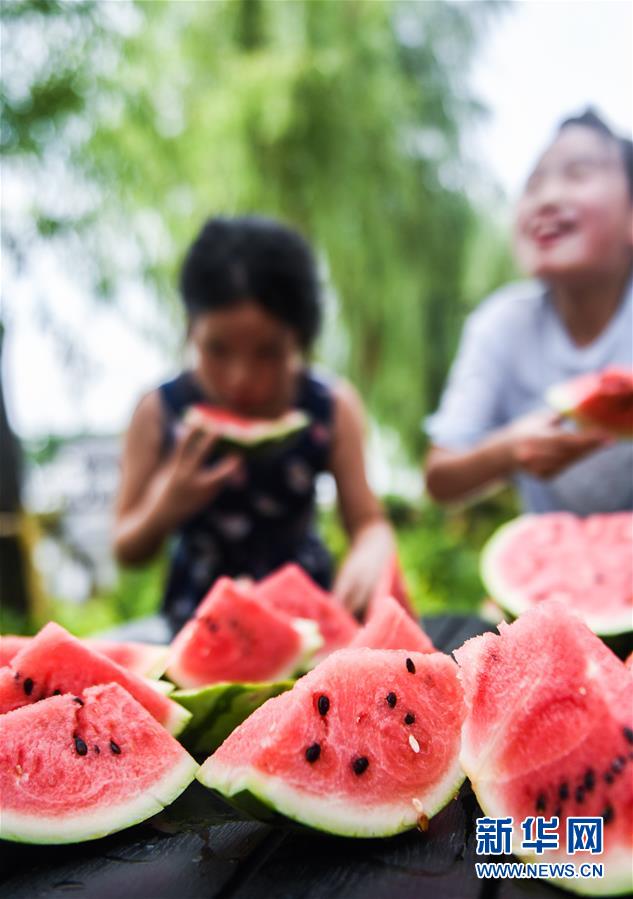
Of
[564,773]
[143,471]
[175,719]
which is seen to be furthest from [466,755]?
[143,471]

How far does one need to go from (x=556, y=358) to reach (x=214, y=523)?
4.35 ft

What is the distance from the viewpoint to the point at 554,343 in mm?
2566

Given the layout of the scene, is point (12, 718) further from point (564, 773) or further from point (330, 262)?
point (330, 262)

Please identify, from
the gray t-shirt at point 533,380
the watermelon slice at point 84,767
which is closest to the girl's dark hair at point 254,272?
the gray t-shirt at point 533,380

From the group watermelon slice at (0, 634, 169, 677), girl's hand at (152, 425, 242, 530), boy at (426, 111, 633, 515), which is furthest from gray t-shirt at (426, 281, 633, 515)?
watermelon slice at (0, 634, 169, 677)

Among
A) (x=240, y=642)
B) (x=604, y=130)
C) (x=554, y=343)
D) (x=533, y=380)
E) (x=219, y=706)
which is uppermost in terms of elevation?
(x=604, y=130)

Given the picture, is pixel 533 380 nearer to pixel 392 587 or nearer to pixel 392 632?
pixel 392 587

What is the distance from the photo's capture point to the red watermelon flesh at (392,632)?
1.41 m

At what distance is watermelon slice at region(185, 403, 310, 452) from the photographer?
7.66 feet

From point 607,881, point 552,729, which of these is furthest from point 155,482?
point 607,881

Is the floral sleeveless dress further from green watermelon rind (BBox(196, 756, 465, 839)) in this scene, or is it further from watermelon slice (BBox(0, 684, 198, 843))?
green watermelon rind (BBox(196, 756, 465, 839))

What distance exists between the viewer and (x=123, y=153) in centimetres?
579

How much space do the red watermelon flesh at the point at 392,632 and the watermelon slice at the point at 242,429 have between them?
1.00 meters

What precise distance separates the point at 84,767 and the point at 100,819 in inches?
4.2
